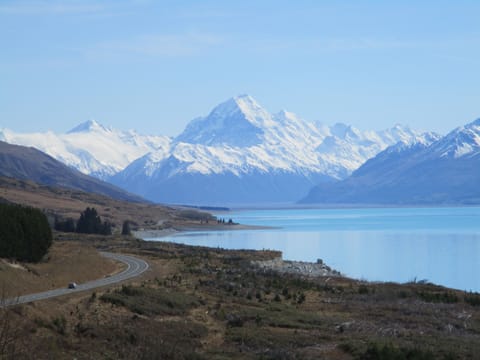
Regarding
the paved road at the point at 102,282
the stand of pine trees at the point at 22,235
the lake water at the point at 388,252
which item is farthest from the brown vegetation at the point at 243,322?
the lake water at the point at 388,252

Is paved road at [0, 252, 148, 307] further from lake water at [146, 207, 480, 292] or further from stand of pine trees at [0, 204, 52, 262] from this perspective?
lake water at [146, 207, 480, 292]

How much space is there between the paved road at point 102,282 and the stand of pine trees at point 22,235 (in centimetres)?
348

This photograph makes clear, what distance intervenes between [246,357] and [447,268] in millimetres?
70318

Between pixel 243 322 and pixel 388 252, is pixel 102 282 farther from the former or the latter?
pixel 388 252

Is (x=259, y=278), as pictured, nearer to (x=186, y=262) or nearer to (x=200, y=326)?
(x=186, y=262)

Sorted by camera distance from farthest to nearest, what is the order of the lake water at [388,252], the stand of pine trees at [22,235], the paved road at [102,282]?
the lake water at [388,252] → the stand of pine trees at [22,235] → the paved road at [102,282]

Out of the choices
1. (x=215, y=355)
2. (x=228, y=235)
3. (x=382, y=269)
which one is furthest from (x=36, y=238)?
(x=228, y=235)

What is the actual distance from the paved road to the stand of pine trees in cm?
348

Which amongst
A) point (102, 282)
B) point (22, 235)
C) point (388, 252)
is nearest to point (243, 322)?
point (102, 282)

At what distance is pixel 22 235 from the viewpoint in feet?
133

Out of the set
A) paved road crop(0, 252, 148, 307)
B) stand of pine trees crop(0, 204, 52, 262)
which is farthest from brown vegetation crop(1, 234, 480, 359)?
stand of pine trees crop(0, 204, 52, 262)

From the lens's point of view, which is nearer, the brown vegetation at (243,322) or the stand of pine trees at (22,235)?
the brown vegetation at (243,322)

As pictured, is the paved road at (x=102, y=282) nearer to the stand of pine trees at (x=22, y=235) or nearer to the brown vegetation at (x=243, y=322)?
the brown vegetation at (x=243, y=322)

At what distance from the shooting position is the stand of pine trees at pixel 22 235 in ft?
129
